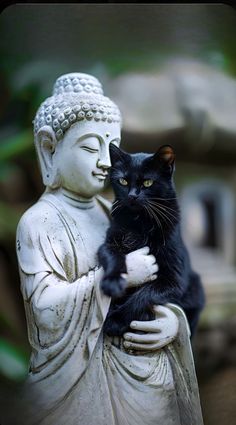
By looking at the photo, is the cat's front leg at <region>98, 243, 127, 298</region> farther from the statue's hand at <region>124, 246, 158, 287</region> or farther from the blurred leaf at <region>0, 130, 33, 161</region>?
the blurred leaf at <region>0, 130, 33, 161</region>

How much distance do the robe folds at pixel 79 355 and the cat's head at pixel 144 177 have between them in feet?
0.61

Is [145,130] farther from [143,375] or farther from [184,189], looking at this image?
[143,375]

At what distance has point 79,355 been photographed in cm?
178

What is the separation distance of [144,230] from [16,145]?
51 cm

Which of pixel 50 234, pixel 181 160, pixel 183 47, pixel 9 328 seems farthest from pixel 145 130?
pixel 9 328

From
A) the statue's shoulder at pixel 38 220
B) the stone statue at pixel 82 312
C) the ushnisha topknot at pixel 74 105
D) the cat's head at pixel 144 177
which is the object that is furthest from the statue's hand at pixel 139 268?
the ushnisha topknot at pixel 74 105

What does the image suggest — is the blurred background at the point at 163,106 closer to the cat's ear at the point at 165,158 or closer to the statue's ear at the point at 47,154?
the statue's ear at the point at 47,154

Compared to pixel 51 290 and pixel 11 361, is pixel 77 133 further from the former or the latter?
pixel 11 361

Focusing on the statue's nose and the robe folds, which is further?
the statue's nose

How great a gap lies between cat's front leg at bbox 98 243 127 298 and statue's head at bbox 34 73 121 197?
0.24m

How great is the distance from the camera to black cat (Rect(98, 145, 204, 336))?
181 cm

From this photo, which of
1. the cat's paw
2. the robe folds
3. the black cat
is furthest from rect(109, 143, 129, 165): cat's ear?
the cat's paw

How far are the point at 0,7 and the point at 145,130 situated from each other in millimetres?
603

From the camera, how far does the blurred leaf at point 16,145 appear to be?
201 centimetres
